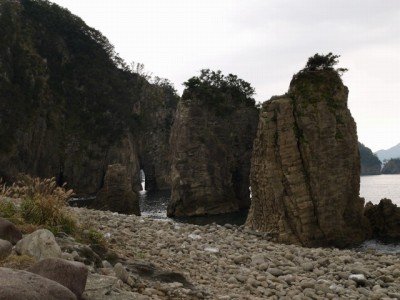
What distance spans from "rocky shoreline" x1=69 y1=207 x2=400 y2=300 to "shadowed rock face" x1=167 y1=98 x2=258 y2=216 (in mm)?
46288

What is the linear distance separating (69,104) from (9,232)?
98.2m

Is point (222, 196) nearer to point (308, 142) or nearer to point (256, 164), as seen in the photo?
point (256, 164)

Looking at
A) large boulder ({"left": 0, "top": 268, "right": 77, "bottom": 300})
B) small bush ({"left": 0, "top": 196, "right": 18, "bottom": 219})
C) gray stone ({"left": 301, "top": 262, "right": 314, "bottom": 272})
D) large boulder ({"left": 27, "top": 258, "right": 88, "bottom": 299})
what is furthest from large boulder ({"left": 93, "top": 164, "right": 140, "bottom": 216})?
large boulder ({"left": 0, "top": 268, "right": 77, "bottom": 300})

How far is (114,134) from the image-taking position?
105062 millimetres

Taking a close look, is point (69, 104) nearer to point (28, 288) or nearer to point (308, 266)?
point (308, 266)

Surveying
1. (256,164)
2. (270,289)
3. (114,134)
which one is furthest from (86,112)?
(270,289)

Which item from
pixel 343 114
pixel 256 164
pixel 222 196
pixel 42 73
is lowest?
pixel 222 196

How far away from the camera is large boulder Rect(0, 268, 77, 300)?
166 inches

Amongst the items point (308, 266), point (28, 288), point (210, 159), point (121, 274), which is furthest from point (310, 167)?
point (210, 159)

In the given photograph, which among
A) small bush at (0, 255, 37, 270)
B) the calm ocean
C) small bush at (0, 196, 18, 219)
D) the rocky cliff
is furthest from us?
the calm ocean

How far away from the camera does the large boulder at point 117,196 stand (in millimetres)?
52125

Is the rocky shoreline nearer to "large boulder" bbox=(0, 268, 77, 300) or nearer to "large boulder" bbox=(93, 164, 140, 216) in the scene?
"large boulder" bbox=(0, 268, 77, 300)

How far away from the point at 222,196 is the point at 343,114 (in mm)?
31744

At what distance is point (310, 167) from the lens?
34.8 meters
